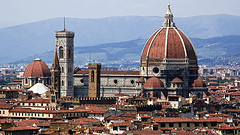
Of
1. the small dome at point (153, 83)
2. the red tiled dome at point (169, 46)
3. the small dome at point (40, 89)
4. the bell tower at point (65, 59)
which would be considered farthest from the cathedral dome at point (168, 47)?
the small dome at point (40, 89)

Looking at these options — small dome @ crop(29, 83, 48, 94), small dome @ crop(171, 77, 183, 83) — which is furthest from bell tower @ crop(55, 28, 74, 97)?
small dome @ crop(171, 77, 183, 83)

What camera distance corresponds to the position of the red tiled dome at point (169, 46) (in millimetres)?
145375

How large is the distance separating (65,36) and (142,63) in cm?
1493

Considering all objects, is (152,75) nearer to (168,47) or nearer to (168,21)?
(168,47)

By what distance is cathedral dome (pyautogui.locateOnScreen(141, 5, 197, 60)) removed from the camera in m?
145

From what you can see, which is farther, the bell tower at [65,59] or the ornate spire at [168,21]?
the ornate spire at [168,21]

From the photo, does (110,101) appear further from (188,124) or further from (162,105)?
(188,124)

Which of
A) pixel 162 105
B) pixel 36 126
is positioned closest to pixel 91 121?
pixel 36 126

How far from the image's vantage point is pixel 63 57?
14912 cm

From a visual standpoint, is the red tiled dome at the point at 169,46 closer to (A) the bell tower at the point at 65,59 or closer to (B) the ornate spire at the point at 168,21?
(B) the ornate spire at the point at 168,21

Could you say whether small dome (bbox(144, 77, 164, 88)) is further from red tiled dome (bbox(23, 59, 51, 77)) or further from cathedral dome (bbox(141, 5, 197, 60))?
red tiled dome (bbox(23, 59, 51, 77))

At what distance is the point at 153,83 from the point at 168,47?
953 centimetres

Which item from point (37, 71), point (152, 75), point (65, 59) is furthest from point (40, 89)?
point (37, 71)

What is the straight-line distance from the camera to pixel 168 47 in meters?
146
